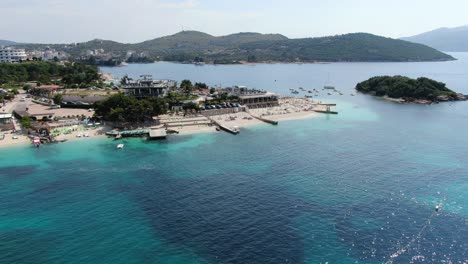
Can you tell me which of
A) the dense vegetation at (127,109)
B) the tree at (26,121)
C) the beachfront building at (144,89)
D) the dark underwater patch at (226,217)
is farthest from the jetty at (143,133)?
the beachfront building at (144,89)

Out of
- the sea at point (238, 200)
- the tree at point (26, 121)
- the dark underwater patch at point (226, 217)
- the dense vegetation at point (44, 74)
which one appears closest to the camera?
the dark underwater patch at point (226, 217)

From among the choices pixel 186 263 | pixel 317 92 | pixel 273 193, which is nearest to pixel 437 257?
pixel 273 193

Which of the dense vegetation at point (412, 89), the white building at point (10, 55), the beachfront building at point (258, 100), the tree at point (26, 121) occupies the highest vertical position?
the white building at point (10, 55)

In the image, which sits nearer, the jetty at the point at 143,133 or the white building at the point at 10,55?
the jetty at the point at 143,133

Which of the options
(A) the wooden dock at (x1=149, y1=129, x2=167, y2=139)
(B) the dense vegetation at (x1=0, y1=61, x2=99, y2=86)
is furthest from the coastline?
(B) the dense vegetation at (x1=0, y1=61, x2=99, y2=86)

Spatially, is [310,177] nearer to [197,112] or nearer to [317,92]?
[197,112]

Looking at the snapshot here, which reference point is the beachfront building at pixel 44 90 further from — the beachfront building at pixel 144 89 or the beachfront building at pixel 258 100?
the beachfront building at pixel 258 100
